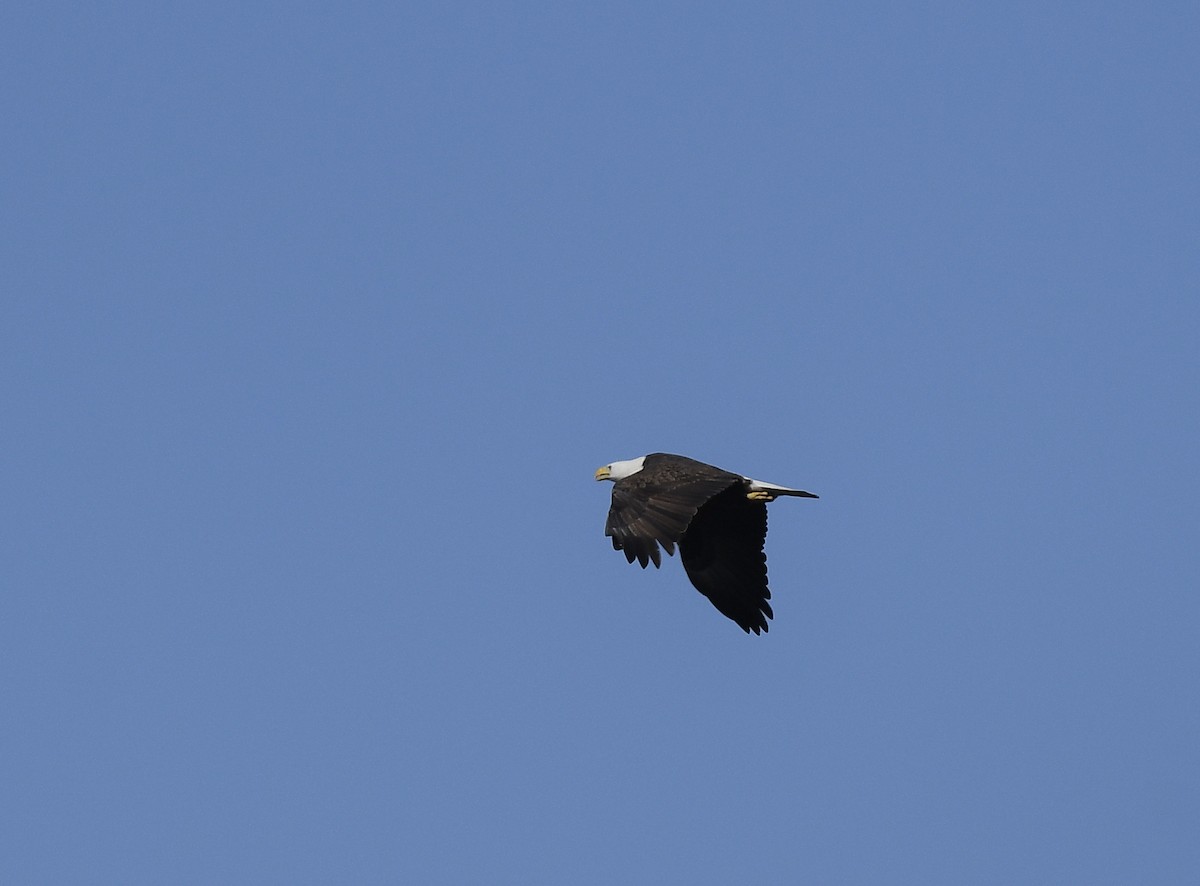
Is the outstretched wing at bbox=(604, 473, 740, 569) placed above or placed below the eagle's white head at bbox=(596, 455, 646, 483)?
below

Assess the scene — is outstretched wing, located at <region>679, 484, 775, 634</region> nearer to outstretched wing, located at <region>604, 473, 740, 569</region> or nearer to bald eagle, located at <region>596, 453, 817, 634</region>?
bald eagle, located at <region>596, 453, 817, 634</region>

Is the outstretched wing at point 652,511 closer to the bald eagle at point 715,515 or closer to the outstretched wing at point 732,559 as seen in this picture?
the bald eagle at point 715,515

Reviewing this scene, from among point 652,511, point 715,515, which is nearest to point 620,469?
point 715,515

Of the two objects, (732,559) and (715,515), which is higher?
(715,515)

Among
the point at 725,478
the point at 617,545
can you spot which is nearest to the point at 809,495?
the point at 725,478

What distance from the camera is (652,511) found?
21844 mm

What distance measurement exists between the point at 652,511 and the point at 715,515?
234cm

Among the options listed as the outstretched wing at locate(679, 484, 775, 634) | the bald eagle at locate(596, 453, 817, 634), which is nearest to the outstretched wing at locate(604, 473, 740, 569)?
the bald eagle at locate(596, 453, 817, 634)

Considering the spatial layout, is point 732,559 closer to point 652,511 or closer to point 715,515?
point 715,515

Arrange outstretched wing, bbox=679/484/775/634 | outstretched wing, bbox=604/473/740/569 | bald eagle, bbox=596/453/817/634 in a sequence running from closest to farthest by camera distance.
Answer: outstretched wing, bbox=604/473/740/569, bald eagle, bbox=596/453/817/634, outstretched wing, bbox=679/484/775/634

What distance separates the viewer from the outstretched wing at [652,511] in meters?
21.5

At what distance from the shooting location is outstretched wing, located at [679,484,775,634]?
24062mm

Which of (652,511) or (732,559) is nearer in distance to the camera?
(652,511)

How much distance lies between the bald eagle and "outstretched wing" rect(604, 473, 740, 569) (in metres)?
0.01
